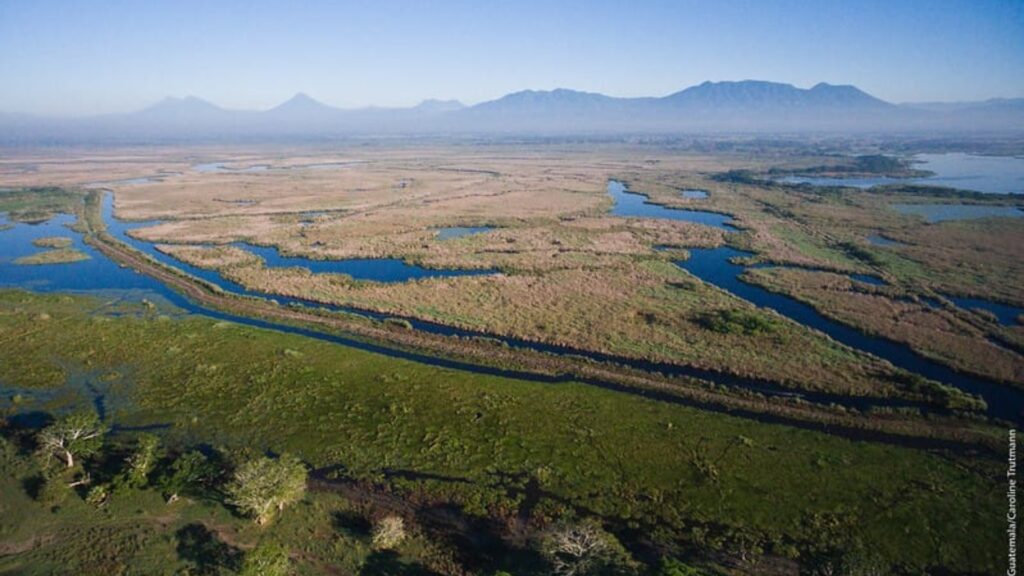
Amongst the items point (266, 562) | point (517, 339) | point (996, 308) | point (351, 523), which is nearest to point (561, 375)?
point (517, 339)

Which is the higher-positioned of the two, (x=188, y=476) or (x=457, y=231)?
(x=457, y=231)

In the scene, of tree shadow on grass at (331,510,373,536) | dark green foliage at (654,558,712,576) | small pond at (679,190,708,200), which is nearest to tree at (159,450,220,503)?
tree shadow on grass at (331,510,373,536)

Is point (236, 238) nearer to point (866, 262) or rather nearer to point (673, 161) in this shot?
point (866, 262)

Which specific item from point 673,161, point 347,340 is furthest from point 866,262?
point 673,161

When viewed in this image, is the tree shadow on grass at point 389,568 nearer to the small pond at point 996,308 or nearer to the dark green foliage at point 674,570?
the dark green foliage at point 674,570

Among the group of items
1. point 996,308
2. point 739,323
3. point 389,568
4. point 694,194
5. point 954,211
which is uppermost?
point 694,194

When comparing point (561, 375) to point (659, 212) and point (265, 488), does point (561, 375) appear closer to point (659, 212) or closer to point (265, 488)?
point (265, 488)
